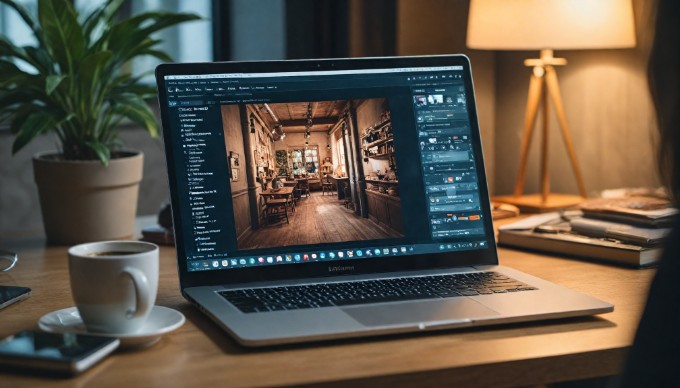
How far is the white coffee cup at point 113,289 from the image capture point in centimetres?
92

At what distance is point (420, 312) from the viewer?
1017 millimetres

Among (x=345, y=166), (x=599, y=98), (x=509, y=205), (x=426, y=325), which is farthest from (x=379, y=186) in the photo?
(x=599, y=98)

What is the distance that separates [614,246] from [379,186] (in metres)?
0.40

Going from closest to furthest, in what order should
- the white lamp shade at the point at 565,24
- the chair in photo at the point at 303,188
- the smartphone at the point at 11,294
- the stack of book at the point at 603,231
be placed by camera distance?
1. the smartphone at the point at 11,294
2. the chair in photo at the point at 303,188
3. the stack of book at the point at 603,231
4. the white lamp shade at the point at 565,24

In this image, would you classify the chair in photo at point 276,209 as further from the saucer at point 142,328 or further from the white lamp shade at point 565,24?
the white lamp shade at point 565,24

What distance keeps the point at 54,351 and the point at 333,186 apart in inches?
19.5

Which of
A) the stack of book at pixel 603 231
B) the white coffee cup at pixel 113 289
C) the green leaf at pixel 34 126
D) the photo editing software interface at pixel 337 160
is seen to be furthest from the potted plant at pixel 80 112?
the stack of book at pixel 603 231

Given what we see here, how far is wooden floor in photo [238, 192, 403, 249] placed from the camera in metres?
1.19

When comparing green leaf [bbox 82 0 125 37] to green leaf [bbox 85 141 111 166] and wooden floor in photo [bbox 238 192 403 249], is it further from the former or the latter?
wooden floor in photo [bbox 238 192 403 249]

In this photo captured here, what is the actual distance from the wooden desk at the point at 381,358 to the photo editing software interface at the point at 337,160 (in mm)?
149

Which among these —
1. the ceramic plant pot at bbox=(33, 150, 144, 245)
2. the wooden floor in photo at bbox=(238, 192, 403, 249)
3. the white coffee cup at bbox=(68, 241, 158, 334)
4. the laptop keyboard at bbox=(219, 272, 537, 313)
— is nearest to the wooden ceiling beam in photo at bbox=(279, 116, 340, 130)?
the wooden floor in photo at bbox=(238, 192, 403, 249)

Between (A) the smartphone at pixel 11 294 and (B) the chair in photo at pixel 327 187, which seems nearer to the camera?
(A) the smartphone at pixel 11 294

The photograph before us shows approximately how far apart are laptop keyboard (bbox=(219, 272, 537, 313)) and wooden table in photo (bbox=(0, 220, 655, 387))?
0.07 metres

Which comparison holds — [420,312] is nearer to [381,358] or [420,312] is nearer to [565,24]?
[381,358]
